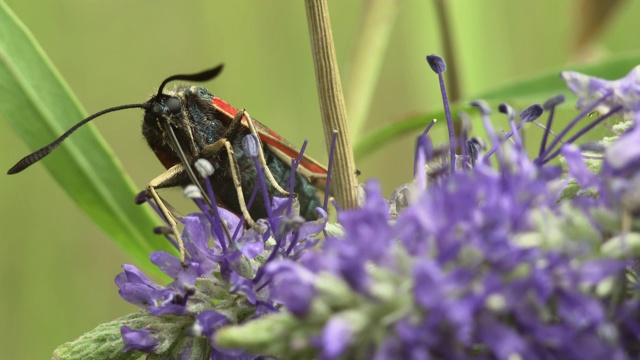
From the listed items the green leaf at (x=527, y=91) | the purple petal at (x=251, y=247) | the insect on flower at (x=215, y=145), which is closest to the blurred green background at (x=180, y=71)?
the green leaf at (x=527, y=91)

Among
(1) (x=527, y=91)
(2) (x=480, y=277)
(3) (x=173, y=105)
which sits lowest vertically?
(1) (x=527, y=91)

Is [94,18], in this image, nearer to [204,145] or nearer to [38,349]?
[38,349]

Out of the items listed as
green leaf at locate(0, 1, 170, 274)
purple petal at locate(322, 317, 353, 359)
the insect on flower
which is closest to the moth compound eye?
the insect on flower

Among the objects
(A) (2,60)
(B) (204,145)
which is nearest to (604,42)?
(B) (204,145)

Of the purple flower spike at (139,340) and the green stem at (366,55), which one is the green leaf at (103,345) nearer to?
the purple flower spike at (139,340)

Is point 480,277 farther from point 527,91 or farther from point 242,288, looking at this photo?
point 527,91

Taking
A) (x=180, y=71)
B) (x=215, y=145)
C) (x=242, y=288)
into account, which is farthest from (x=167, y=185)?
(x=180, y=71)

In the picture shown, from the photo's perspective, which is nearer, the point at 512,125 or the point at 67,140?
the point at 512,125

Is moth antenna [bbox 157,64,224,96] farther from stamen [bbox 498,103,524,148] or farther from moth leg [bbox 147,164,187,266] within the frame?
stamen [bbox 498,103,524,148]
